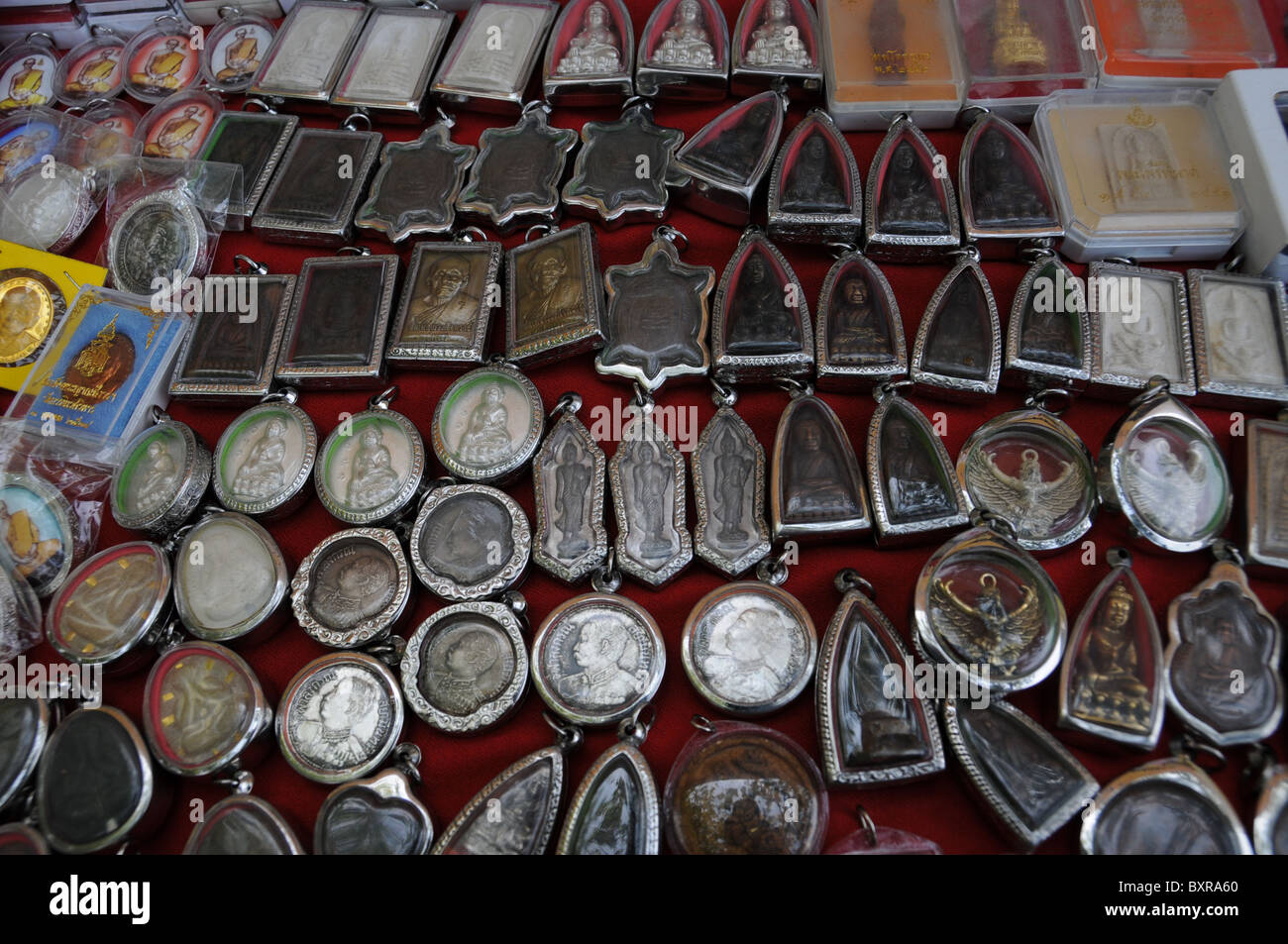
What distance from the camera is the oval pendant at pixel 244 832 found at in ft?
7.86

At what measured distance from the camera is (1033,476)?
9.21 feet

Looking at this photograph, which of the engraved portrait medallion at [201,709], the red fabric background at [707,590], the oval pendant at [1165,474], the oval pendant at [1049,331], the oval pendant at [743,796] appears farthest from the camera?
the oval pendant at [1049,331]

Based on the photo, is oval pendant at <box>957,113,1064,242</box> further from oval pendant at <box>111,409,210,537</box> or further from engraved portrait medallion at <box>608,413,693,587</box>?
oval pendant at <box>111,409,210,537</box>

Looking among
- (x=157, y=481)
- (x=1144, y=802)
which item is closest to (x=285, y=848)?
(x=157, y=481)

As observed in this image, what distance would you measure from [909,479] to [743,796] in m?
1.14

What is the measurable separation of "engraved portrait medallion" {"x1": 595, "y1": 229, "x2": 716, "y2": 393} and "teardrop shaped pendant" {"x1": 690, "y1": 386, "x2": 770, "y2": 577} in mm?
209

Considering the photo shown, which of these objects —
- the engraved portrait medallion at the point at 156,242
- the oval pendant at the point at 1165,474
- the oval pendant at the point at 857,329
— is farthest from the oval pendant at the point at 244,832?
the oval pendant at the point at 1165,474

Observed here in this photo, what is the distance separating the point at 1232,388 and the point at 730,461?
1725 mm

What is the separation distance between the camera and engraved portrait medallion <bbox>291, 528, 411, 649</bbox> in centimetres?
272

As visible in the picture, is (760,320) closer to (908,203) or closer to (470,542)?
(908,203)

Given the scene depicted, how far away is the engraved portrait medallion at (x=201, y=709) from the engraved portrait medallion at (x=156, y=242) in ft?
5.31

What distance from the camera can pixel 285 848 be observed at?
7.84ft

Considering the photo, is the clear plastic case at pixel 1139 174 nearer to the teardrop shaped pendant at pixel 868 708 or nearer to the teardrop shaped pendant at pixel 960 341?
the teardrop shaped pendant at pixel 960 341

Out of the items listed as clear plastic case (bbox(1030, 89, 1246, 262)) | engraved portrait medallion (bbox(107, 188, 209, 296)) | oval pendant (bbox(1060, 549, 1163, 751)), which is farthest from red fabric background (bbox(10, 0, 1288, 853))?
engraved portrait medallion (bbox(107, 188, 209, 296))
